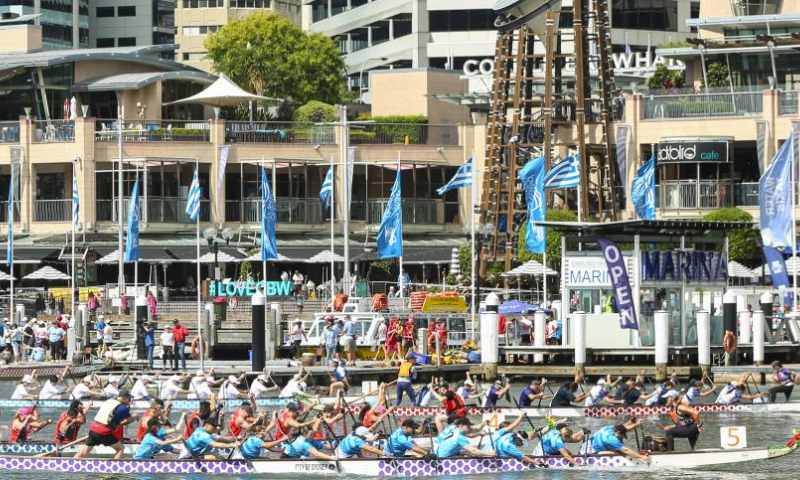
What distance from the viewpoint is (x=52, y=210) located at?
87438 millimetres

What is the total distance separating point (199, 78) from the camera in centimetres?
9512

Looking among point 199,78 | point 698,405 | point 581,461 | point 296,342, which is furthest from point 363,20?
point 581,461

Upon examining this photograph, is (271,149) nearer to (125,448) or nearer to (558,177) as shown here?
(558,177)

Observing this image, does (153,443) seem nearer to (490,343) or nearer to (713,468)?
(713,468)

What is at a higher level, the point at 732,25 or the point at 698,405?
the point at 732,25

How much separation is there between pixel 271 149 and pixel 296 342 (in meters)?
27.8

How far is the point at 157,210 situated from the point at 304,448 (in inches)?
1900

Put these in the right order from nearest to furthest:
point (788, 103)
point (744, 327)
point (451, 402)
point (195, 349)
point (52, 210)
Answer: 1. point (451, 402)
2. point (744, 327)
3. point (195, 349)
4. point (788, 103)
5. point (52, 210)

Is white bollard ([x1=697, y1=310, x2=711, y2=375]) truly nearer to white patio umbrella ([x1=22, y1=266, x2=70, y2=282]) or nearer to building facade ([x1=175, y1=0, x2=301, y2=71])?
white patio umbrella ([x1=22, y1=266, x2=70, y2=282])

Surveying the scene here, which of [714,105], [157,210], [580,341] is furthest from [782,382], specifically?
[157,210]

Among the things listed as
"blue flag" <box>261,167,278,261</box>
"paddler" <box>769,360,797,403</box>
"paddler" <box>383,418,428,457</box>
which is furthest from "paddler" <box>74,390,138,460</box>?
"blue flag" <box>261,167,278,261</box>

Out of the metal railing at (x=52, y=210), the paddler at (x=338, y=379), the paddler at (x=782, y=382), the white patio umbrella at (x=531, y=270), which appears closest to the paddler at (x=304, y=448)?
the paddler at (x=338, y=379)

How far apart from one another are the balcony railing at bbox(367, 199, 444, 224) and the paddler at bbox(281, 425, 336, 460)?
50.1m

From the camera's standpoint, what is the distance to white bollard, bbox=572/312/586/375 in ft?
183
